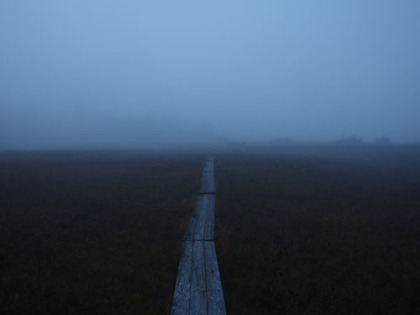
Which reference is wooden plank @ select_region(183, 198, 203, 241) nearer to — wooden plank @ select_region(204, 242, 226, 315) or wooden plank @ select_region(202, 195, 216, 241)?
wooden plank @ select_region(202, 195, 216, 241)

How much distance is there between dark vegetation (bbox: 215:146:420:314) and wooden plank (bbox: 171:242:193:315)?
1.06 metres

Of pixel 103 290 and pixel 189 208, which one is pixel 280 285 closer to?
pixel 103 290

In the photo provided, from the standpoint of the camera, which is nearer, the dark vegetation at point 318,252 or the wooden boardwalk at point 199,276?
the wooden boardwalk at point 199,276

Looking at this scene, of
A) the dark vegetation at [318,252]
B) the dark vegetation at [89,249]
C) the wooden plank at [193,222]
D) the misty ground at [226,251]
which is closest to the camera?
the dark vegetation at [89,249]

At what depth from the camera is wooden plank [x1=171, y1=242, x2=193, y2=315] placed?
6.83 metres

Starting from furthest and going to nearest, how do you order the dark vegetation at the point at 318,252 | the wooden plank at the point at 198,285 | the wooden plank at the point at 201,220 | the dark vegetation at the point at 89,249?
the wooden plank at the point at 201,220, the dark vegetation at the point at 318,252, the dark vegetation at the point at 89,249, the wooden plank at the point at 198,285

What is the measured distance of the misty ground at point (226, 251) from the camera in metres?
7.36

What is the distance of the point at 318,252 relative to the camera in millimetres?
10664

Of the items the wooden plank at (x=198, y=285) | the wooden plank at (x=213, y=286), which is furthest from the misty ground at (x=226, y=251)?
the wooden plank at (x=198, y=285)

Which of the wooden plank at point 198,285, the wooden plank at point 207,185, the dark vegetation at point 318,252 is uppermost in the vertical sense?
the wooden plank at point 207,185

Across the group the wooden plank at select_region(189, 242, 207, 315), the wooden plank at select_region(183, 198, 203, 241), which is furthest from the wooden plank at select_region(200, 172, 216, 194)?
the wooden plank at select_region(189, 242, 207, 315)

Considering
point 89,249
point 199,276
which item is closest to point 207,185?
point 89,249

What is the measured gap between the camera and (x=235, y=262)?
9547 mm

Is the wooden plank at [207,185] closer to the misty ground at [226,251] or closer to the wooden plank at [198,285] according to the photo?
the misty ground at [226,251]
